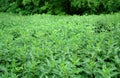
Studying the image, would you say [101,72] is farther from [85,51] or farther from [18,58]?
[18,58]

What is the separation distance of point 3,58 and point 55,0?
542 inches

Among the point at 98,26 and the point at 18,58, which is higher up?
the point at 18,58

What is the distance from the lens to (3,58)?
2.79m

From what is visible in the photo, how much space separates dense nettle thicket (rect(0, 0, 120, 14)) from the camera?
14.8 metres

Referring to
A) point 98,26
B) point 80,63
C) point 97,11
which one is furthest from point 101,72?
point 97,11

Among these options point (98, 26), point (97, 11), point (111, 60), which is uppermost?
point (111, 60)

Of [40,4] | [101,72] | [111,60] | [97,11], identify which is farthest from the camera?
[40,4]

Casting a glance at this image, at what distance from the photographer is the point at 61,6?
53.5 feet

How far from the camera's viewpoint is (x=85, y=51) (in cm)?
285

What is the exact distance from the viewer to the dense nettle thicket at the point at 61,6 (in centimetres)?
1476

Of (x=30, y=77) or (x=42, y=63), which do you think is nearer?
(x=30, y=77)

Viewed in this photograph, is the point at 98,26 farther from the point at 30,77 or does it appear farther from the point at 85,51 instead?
the point at 30,77

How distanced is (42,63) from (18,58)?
333mm

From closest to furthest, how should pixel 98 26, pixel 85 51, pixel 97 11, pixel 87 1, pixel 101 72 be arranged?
→ pixel 101 72
pixel 85 51
pixel 98 26
pixel 87 1
pixel 97 11
